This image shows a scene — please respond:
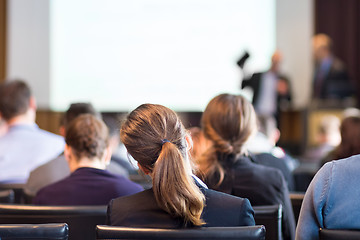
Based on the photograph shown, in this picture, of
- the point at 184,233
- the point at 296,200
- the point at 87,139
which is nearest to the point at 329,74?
the point at 296,200

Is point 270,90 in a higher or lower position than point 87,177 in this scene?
lower

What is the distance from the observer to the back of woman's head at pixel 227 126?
2393 mm

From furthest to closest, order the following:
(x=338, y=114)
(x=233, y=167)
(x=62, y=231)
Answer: (x=338, y=114) < (x=233, y=167) < (x=62, y=231)

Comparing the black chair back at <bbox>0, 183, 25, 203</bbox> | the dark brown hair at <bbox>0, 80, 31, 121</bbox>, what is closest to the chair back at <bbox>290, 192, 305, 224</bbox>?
the black chair back at <bbox>0, 183, 25, 203</bbox>

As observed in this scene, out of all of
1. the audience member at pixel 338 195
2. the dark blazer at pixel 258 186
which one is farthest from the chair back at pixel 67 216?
the audience member at pixel 338 195

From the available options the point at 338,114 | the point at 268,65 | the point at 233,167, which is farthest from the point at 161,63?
the point at 233,167

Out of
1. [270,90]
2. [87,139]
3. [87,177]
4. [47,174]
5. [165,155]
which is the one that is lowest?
[270,90]

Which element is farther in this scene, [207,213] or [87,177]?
[87,177]

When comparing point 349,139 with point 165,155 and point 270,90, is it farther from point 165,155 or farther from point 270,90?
point 270,90

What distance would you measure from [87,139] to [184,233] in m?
1.06

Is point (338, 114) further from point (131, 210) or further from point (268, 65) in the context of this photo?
point (131, 210)

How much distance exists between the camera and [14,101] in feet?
11.6

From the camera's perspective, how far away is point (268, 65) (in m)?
8.59

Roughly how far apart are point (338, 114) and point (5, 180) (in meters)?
4.92
